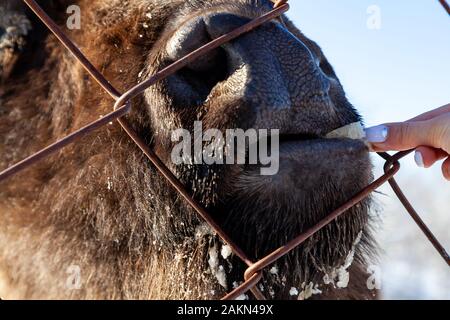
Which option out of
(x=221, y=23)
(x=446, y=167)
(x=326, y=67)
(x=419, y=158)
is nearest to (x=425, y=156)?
(x=419, y=158)

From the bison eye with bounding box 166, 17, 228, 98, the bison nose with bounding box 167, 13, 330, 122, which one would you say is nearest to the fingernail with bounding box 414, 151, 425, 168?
the bison nose with bounding box 167, 13, 330, 122

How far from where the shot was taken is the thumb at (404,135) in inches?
78.7

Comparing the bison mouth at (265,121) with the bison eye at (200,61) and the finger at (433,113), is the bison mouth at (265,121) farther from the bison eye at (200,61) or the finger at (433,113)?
the finger at (433,113)

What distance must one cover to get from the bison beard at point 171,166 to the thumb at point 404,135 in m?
0.07

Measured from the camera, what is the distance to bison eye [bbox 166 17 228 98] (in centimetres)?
195

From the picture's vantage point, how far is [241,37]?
1.92m

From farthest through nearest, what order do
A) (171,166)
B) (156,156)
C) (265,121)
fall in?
(171,166)
(156,156)
(265,121)

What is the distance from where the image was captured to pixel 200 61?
76.5 inches

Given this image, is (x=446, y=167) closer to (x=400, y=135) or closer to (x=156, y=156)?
(x=400, y=135)

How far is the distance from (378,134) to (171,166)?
2.15 feet

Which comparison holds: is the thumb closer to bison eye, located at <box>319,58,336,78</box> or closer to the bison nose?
the bison nose
